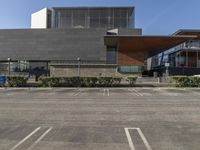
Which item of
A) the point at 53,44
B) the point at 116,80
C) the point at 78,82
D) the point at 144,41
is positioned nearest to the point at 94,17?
the point at 53,44

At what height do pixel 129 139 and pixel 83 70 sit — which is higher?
pixel 83 70

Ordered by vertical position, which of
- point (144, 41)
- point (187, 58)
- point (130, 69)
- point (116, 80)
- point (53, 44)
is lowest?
point (116, 80)

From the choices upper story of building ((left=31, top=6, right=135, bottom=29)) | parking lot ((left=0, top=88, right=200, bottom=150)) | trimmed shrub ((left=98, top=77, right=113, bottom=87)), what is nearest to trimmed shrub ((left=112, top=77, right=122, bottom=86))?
trimmed shrub ((left=98, top=77, right=113, bottom=87))

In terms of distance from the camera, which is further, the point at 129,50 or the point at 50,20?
the point at 50,20

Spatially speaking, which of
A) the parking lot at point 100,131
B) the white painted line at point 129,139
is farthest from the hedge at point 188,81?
the white painted line at point 129,139

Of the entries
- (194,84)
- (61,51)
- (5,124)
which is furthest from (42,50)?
(5,124)

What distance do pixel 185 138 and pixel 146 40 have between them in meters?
33.0

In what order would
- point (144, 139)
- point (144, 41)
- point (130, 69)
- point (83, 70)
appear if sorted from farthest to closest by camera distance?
point (130, 69), point (83, 70), point (144, 41), point (144, 139)

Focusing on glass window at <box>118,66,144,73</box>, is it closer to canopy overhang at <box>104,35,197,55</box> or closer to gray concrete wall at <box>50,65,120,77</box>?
gray concrete wall at <box>50,65,120,77</box>

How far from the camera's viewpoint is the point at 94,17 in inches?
2140

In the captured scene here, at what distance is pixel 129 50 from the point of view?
4369cm

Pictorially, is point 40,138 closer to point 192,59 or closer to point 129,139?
point 129,139

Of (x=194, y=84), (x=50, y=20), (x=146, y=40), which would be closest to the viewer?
(x=194, y=84)

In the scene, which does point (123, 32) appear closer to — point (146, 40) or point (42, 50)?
point (146, 40)
